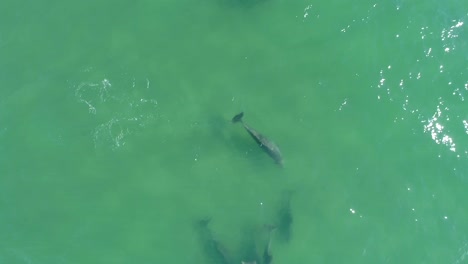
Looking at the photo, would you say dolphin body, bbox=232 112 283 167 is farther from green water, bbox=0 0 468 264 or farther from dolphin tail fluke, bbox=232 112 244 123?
green water, bbox=0 0 468 264

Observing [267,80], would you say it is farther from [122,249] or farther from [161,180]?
[122,249]

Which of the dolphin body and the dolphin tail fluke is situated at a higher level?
the dolphin tail fluke

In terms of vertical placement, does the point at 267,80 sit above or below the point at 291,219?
above

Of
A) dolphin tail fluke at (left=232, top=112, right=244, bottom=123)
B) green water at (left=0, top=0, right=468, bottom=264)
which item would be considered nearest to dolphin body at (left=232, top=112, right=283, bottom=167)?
dolphin tail fluke at (left=232, top=112, right=244, bottom=123)

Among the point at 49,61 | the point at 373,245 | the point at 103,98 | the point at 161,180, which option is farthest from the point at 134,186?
the point at 373,245

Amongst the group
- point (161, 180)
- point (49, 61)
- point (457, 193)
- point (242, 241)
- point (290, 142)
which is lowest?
point (457, 193)

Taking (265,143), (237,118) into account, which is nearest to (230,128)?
(237,118)

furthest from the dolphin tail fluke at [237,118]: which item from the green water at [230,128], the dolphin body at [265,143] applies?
the green water at [230,128]
